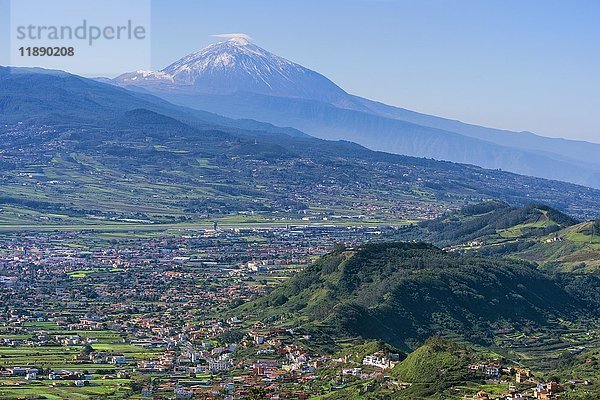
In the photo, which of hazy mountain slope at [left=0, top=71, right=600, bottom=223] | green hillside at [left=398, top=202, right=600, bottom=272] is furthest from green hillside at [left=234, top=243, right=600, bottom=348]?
hazy mountain slope at [left=0, top=71, right=600, bottom=223]

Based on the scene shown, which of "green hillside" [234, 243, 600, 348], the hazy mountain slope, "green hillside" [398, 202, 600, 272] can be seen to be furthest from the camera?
the hazy mountain slope

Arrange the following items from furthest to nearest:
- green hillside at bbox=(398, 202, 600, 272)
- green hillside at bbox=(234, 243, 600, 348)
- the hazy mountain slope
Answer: the hazy mountain slope → green hillside at bbox=(398, 202, 600, 272) → green hillside at bbox=(234, 243, 600, 348)

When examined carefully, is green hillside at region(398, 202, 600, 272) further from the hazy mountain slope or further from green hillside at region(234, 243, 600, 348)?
the hazy mountain slope

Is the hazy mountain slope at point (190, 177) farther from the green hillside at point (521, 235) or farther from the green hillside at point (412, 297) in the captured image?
the green hillside at point (412, 297)

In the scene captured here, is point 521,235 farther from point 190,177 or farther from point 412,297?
point 190,177

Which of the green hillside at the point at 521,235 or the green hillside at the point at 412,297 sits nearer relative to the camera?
the green hillside at the point at 412,297

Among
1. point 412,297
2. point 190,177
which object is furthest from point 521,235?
point 190,177

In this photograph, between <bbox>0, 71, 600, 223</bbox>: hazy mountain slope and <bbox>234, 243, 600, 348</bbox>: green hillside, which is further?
<bbox>0, 71, 600, 223</bbox>: hazy mountain slope

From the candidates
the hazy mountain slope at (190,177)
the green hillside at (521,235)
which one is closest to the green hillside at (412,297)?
the green hillside at (521,235)
